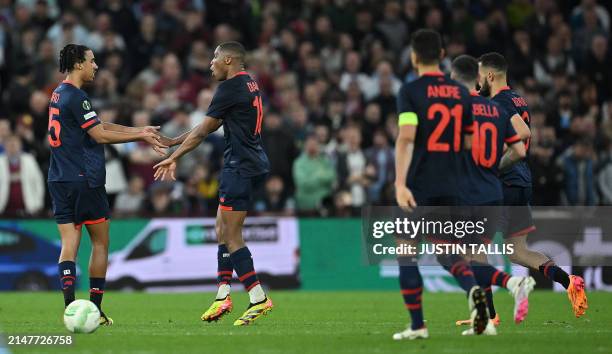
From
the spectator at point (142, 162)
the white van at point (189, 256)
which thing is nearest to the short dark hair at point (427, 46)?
the white van at point (189, 256)

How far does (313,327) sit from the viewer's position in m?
12.0

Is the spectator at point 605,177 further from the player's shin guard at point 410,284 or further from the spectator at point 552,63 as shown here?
the player's shin guard at point 410,284

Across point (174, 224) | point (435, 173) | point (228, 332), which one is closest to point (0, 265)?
point (174, 224)

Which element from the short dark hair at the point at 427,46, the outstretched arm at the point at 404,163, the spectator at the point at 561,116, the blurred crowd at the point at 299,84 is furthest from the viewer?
the spectator at the point at 561,116

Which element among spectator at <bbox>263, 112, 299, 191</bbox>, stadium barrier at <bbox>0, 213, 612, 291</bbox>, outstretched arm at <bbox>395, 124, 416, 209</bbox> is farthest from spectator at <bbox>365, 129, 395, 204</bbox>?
outstretched arm at <bbox>395, 124, 416, 209</bbox>

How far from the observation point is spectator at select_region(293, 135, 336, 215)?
799 inches

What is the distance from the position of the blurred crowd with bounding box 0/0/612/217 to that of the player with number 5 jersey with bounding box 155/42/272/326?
773cm

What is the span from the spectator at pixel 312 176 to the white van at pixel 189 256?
2.52ft

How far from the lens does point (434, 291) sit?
19.9m

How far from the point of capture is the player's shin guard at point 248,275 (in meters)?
12.3

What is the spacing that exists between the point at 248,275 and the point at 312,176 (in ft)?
26.9

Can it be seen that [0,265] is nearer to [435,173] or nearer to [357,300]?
[357,300]

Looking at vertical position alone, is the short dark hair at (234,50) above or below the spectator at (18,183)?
above

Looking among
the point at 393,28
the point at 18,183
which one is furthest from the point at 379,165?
the point at 18,183
